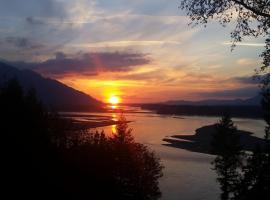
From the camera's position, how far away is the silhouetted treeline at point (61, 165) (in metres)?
37.6

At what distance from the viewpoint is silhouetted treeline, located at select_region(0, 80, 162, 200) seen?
123 ft

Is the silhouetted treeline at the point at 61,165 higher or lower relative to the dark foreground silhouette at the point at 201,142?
higher

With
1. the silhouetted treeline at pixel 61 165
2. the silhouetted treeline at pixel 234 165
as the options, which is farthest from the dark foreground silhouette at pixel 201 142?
the silhouetted treeline at pixel 61 165

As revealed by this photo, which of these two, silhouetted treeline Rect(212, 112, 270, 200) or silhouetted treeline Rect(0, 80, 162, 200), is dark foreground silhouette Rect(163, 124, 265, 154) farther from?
silhouetted treeline Rect(0, 80, 162, 200)

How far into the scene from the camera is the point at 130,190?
52.0m

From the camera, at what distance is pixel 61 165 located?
43.2 metres

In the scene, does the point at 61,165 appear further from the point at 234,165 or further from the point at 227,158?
the point at 234,165

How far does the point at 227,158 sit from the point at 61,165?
27346mm

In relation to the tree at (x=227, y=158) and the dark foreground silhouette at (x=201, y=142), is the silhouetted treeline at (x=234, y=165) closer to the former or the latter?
the tree at (x=227, y=158)

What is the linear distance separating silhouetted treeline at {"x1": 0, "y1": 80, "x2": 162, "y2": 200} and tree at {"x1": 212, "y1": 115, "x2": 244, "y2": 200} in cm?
925

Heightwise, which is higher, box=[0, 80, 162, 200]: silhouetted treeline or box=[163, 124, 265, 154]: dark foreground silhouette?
box=[0, 80, 162, 200]: silhouetted treeline

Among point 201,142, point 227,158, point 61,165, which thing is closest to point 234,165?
point 227,158

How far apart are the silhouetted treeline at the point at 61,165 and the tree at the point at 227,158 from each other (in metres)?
9.25

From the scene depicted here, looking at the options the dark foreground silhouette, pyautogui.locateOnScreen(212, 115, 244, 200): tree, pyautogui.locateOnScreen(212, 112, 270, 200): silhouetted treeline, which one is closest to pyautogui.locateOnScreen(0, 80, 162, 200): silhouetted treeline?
pyautogui.locateOnScreen(212, 115, 244, 200): tree
